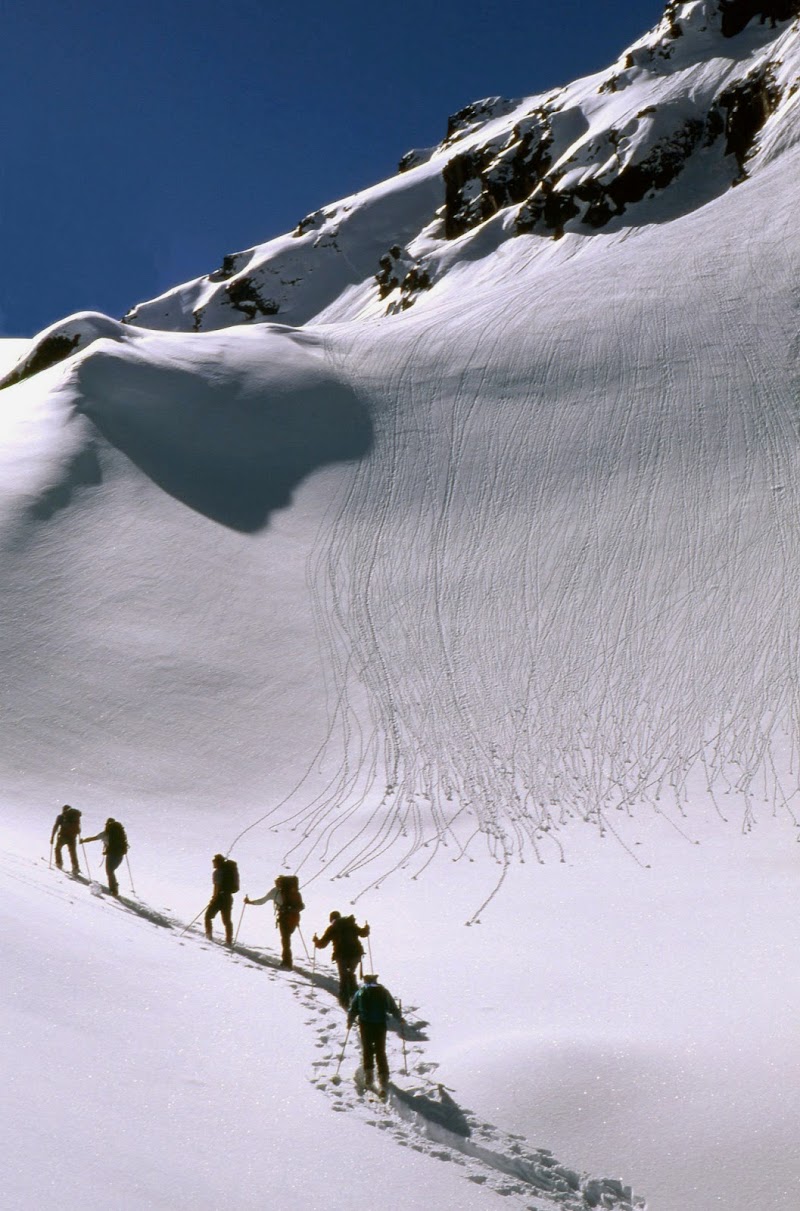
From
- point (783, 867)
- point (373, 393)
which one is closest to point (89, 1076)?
point (783, 867)

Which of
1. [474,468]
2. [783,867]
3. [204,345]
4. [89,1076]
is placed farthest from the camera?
[204,345]

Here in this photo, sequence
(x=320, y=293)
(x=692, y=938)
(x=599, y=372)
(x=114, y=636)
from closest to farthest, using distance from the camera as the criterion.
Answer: (x=692, y=938), (x=114, y=636), (x=599, y=372), (x=320, y=293)

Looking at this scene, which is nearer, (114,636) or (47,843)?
(47,843)

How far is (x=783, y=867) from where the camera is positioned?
14977 millimetres

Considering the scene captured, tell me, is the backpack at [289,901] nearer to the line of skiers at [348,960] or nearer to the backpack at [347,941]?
the line of skiers at [348,960]

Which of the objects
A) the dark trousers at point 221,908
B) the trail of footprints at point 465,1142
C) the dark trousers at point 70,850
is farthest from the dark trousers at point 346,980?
the dark trousers at point 70,850

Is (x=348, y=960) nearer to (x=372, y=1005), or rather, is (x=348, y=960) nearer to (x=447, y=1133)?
(x=372, y=1005)

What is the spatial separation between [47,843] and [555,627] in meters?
12.6

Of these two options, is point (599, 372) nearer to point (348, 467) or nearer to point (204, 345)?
point (348, 467)

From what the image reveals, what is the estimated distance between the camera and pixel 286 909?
472 inches

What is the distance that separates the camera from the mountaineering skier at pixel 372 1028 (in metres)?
8.26

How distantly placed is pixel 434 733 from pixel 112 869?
8.42 m

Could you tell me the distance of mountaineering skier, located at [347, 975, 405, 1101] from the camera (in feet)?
27.1

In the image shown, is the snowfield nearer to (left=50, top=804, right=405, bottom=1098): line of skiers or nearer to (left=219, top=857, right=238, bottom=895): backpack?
(left=50, top=804, right=405, bottom=1098): line of skiers
